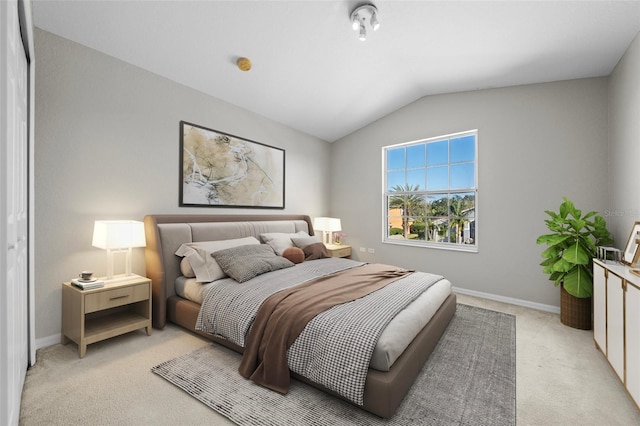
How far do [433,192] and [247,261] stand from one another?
312cm

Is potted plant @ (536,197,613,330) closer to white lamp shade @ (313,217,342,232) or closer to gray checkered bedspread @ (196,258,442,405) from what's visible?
gray checkered bedspread @ (196,258,442,405)

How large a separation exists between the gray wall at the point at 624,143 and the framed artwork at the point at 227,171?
398 centimetres

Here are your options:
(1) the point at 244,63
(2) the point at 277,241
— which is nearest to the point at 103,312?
(2) the point at 277,241

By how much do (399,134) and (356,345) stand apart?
153 inches

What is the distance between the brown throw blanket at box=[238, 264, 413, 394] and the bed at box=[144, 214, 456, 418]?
0.18m

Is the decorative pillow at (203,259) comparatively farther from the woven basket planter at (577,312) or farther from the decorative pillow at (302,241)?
the woven basket planter at (577,312)

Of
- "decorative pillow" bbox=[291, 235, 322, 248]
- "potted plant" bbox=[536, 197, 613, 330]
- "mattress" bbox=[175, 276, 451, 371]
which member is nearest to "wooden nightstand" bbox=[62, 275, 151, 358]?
"mattress" bbox=[175, 276, 451, 371]

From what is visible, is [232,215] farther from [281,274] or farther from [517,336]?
[517,336]

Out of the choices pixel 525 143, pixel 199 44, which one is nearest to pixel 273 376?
pixel 199 44

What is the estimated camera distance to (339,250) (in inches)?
189

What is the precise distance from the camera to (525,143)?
11.9ft

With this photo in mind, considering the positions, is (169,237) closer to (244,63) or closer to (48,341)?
(48,341)

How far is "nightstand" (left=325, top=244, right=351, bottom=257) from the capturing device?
4.64 metres

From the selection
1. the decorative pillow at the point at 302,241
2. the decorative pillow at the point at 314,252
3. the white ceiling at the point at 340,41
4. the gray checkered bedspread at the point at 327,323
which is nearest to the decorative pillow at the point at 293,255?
the decorative pillow at the point at 314,252
